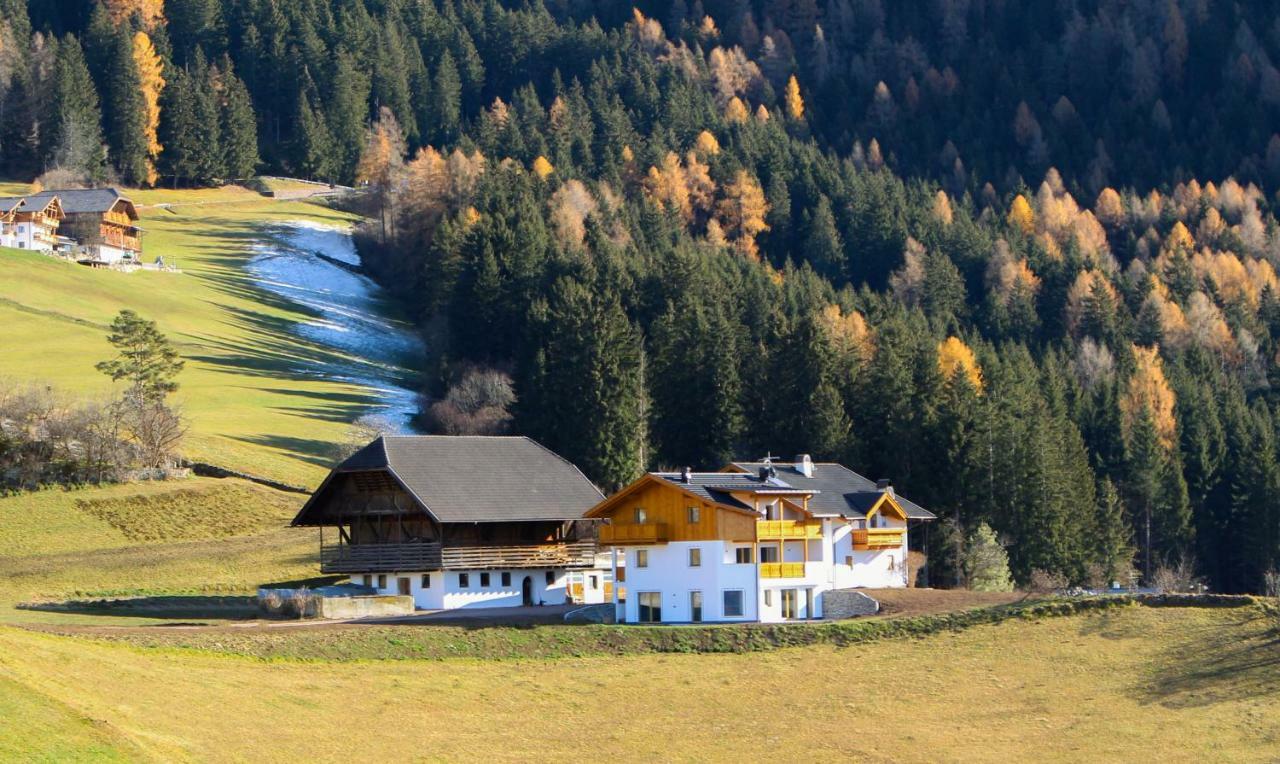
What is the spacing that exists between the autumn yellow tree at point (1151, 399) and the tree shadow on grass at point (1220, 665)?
5444cm

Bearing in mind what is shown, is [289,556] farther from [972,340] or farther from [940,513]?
[972,340]

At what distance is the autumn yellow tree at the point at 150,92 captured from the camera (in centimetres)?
18438

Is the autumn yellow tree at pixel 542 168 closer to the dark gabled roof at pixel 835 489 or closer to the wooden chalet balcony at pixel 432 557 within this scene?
the dark gabled roof at pixel 835 489

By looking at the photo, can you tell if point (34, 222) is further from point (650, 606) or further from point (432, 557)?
point (650, 606)

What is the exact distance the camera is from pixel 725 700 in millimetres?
51156

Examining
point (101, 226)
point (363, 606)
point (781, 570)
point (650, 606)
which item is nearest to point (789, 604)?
point (781, 570)

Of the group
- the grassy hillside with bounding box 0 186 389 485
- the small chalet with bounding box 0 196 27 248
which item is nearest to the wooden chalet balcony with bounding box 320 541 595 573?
the grassy hillside with bounding box 0 186 389 485

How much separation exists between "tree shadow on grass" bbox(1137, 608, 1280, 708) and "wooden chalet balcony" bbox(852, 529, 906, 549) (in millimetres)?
16639

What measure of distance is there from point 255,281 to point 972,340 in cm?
6212

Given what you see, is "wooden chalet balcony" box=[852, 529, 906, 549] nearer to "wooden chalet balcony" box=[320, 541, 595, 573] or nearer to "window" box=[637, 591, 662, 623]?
"window" box=[637, 591, 662, 623]

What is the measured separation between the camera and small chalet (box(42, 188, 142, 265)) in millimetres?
144250

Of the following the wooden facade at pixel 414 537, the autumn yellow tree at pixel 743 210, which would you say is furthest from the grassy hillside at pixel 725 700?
the autumn yellow tree at pixel 743 210

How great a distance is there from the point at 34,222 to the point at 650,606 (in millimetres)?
94146

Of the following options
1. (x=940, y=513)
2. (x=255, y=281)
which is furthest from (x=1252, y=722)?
(x=255, y=281)
